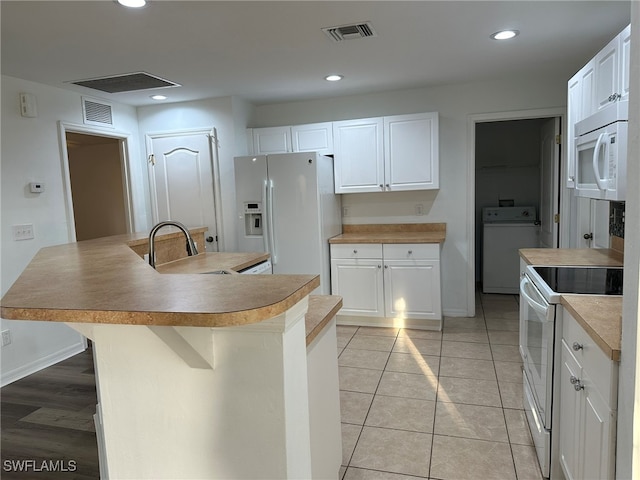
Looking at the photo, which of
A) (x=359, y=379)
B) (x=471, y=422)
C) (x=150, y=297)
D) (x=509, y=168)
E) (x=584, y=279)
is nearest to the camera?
(x=150, y=297)

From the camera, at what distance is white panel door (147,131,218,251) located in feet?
14.6

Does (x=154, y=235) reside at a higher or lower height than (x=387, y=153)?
lower

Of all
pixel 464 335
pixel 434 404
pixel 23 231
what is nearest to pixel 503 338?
pixel 464 335

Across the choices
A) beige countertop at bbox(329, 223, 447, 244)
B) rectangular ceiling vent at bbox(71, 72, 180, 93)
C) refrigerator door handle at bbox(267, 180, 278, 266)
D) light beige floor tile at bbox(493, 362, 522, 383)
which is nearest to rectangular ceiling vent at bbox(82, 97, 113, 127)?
rectangular ceiling vent at bbox(71, 72, 180, 93)

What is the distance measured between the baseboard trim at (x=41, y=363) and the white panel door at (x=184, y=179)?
1.51 metres

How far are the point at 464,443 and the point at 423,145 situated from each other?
270 cm

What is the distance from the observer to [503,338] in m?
3.79

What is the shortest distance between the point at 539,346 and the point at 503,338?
1860mm

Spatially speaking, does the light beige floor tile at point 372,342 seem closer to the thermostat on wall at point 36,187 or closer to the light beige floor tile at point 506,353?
the light beige floor tile at point 506,353

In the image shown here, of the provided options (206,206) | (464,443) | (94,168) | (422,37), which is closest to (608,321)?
(464,443)

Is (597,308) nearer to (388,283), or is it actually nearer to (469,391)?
(469,391)

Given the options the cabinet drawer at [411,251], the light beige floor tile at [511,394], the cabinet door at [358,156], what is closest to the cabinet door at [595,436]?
the light beige floor tile at [511,394]

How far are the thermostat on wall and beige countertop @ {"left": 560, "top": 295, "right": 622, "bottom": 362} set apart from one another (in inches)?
149

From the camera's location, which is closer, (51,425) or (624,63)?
(624,63)
